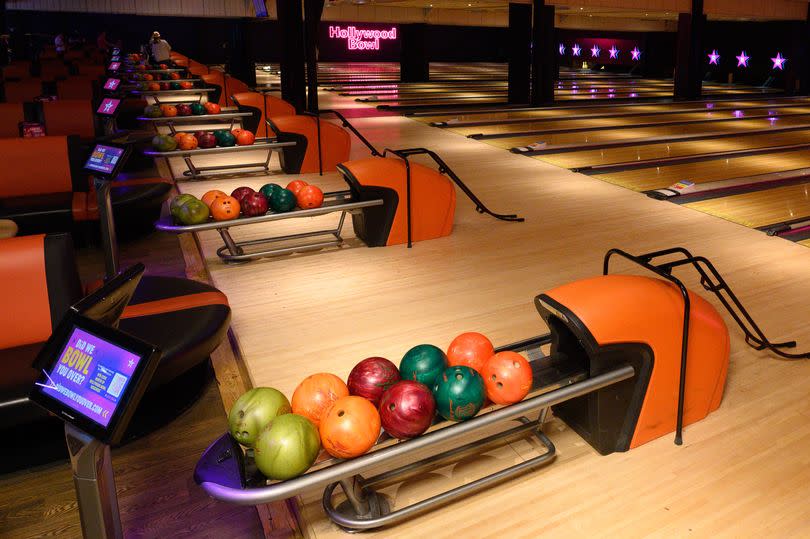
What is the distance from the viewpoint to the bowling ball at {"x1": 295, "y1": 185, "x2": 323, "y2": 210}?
14.1 feet

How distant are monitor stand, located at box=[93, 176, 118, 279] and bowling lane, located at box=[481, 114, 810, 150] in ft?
18.8

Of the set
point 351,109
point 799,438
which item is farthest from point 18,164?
point 351,109

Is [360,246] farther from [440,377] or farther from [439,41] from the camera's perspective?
[439,41]

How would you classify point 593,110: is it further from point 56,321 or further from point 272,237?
point 56,321

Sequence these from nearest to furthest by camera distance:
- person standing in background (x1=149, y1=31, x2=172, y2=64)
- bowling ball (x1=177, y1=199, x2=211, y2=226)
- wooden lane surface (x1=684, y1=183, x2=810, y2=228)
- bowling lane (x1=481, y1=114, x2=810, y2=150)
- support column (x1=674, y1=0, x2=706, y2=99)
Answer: bowling ball (x1=177, y1=199, x2=211, y2=226) → wooden lane surface (x1=684, y1=183, x2=810, y2=228) → bowling lane (x1=481, y1=114, x2=810, y2=150) → support column (x1=674, y1=0, x2=706, y2=99) → person standing in background (x1=149, y1=31, x2=172, y2=64)

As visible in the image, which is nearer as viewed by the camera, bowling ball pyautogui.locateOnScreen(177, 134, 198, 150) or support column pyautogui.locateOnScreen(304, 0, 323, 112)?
bowling ball pyautogui.locateOnScreen(177, 134, 198, 150)

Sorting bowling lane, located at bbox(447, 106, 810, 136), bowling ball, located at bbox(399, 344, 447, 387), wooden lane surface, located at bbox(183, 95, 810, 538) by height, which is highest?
bowling lane, located at bbox(447, 106, 810, 136)

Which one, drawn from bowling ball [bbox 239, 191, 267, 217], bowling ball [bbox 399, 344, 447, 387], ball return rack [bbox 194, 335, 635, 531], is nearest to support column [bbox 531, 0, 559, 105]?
bowling ball [bbox 239, 191, 267, 217]

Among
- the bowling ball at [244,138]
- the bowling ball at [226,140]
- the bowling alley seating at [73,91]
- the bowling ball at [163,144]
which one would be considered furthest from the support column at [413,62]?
the bowling ball at [163,144]

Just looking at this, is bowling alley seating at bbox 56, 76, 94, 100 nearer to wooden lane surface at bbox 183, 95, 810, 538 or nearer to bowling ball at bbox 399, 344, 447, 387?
wooden lane surface at bbox 183, 95, 810, 538

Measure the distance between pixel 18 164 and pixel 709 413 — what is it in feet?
14.4

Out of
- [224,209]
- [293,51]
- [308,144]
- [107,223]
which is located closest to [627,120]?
[293,51]

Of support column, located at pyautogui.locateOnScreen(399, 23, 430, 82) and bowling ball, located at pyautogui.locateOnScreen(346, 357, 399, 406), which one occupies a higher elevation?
support column, located at pyautogui.locateOnScreen(399, 23, 430, 82)

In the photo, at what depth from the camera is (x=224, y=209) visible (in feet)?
13.3
